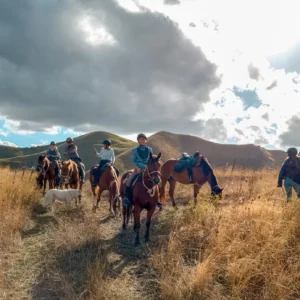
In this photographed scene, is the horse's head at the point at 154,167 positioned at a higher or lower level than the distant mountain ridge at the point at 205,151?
lower

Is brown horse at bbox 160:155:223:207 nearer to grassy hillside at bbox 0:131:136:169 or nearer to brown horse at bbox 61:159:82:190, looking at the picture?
brown horse at bbox 61:159:82:190

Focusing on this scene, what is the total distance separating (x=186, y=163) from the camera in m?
11.0

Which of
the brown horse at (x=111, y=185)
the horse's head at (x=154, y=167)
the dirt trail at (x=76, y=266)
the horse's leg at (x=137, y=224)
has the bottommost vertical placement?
the dirt trail at (x=76, y=266)

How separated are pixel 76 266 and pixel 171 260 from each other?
5.88ft

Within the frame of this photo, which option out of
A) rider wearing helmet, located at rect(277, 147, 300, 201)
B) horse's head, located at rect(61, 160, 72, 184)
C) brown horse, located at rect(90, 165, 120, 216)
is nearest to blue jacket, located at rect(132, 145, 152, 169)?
brown horse, located at rect(90, 165, 120, 216)

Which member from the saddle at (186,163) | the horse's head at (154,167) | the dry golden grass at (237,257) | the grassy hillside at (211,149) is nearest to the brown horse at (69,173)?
the saddle at (186,163)

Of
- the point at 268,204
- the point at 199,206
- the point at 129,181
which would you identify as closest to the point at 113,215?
the point at 129,181

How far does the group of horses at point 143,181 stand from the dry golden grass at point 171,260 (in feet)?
3.02

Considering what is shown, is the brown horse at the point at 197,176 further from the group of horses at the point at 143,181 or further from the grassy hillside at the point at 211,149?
the grassy hillside at the point at 211,149

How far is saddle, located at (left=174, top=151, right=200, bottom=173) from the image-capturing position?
10881mm

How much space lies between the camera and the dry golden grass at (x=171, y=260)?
13.8 ft

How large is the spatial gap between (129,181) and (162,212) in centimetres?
289

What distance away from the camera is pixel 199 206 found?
270 inches

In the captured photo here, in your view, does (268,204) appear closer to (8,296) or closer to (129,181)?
(129,181)
